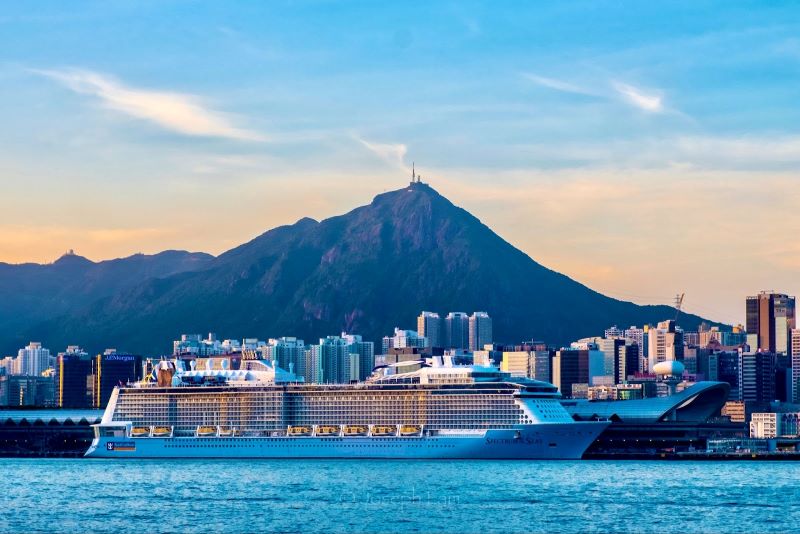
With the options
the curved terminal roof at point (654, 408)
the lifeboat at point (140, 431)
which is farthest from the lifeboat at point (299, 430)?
the curved terminal roof at point (654, 408)

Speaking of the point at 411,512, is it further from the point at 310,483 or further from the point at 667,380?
the point at 667,380

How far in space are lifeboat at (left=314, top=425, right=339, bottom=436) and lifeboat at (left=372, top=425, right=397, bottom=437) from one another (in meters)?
2.70

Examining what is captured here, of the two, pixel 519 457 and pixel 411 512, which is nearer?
pixel 411 512

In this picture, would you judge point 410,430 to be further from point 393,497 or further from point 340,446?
point 393,497

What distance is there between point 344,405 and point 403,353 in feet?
298

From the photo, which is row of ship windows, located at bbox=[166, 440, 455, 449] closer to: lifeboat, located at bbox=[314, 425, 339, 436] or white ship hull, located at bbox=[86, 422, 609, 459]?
white ship hull, located at bbox=[86, 422, 609, 459]

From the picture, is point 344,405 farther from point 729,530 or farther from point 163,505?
point 729,530

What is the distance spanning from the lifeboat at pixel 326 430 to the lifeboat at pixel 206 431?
7040 millimetres

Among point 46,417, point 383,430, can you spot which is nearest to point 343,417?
point 383,430

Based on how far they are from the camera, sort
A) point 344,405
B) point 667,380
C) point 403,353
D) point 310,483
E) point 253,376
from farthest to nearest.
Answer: point 403,353 → point 667,380 → point 253,376 → point 344,405 → point 310,483

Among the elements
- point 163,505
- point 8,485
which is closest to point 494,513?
point 163,505

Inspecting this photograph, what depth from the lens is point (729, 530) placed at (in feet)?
197

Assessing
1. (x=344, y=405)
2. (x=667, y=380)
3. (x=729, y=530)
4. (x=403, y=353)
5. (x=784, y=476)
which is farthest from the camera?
(x=403, y=353)

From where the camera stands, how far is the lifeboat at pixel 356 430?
105 metres
